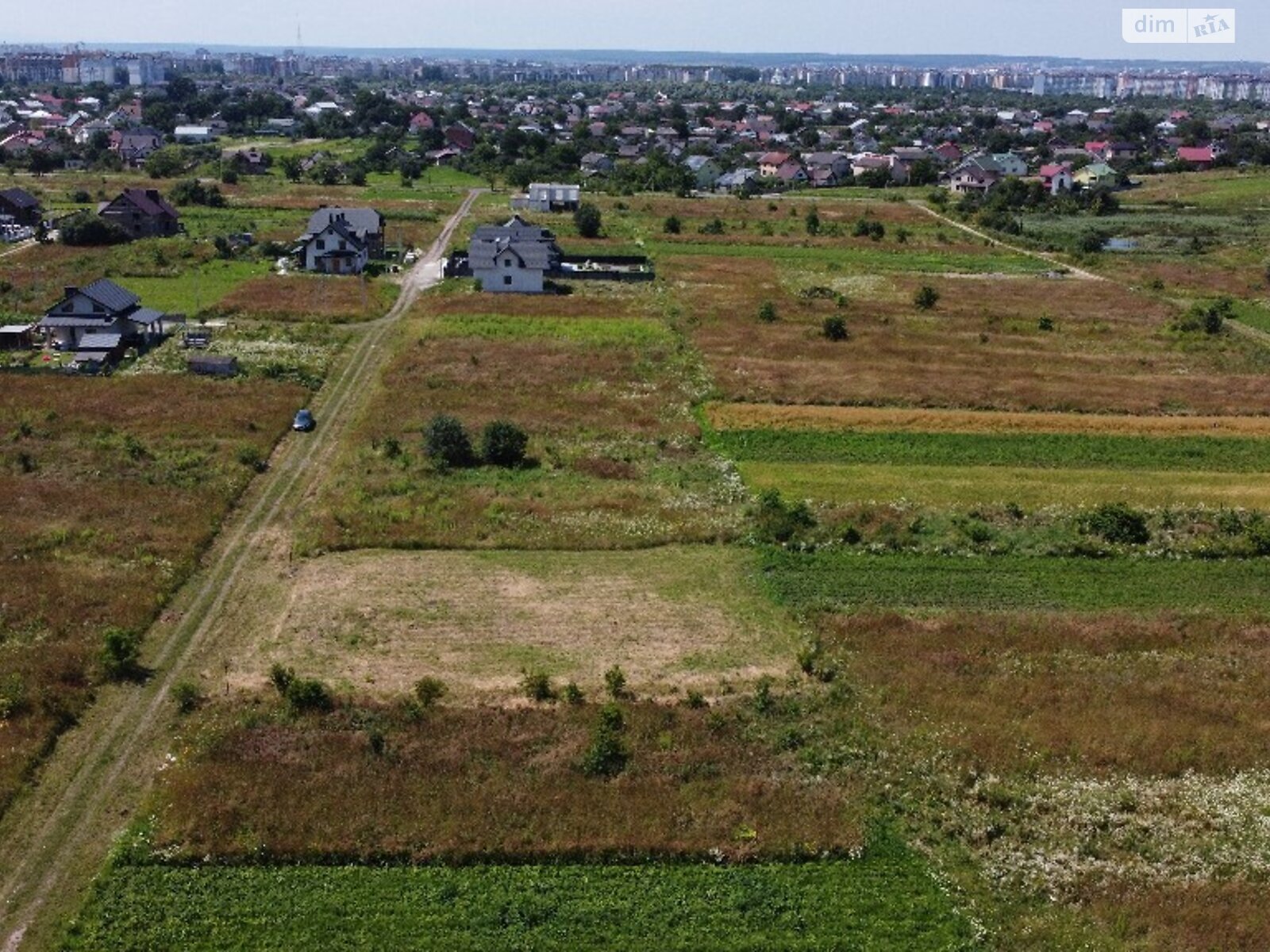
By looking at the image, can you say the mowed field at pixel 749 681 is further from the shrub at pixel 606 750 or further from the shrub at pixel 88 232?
the shrub at pixel 88 232

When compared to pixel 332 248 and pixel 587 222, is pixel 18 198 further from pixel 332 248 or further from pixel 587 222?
pixel 587 222

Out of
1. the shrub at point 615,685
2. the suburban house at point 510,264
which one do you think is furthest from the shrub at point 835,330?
the shrub at point 615,685

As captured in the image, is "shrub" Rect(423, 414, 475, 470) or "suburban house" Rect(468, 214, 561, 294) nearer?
"shrub" Rect(423, 414, 475, 470)

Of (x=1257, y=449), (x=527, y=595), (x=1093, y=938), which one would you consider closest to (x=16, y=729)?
(x=527, y=595)

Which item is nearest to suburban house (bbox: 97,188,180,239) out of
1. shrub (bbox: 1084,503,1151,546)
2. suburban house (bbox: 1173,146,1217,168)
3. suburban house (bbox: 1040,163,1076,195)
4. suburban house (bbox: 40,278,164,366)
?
suburban house (bbox: 40,278,164,366)

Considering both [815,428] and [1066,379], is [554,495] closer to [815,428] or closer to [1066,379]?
[815,428]

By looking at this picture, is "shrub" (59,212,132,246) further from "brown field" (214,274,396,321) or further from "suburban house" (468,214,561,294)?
"suburban house" (468,214,561,294)
